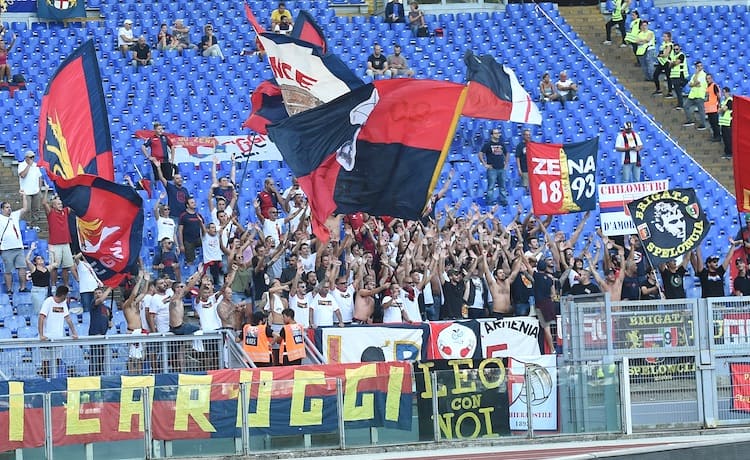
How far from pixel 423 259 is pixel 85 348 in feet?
19.8

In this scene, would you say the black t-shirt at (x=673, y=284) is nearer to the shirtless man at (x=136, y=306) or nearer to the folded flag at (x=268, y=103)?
the folded flag at (x=268, y=103)

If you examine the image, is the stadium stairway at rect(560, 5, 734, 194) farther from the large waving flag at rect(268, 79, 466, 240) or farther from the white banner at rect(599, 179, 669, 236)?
the large waving flag at rect(268, 79, 466, 240)

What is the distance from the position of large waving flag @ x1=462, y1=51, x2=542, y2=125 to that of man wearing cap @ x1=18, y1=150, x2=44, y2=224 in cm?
743

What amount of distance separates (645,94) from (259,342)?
16663 millimetres

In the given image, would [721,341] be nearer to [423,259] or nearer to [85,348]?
[423,259]

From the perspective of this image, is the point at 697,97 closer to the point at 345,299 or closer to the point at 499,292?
the point at 499,292

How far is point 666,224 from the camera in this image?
20.5 metres

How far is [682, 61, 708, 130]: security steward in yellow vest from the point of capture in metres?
31.7

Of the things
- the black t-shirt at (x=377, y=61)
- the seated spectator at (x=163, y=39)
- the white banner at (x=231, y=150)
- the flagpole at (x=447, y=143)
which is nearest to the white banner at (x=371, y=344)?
the flagpole at (x=447, y=143)

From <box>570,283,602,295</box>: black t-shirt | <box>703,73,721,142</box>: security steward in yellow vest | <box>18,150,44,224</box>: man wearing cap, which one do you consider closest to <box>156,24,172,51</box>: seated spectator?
<box>18,150,44,224</box>: man wearing cap

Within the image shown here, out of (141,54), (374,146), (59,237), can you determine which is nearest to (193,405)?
(374,146)

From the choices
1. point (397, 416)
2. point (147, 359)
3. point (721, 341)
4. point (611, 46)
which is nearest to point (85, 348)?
point (147, 359)

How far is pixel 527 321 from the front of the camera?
2177 centimetres

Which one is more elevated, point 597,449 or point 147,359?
point 147,359
